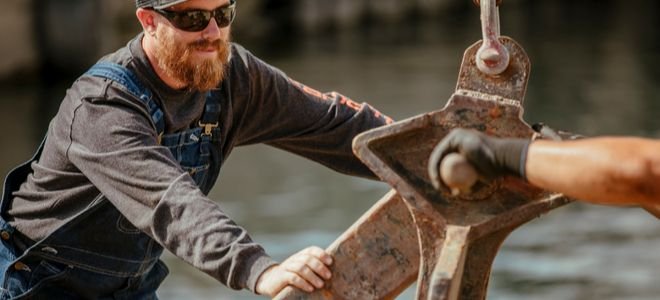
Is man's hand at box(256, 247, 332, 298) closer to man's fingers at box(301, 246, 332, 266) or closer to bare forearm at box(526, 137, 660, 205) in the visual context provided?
man's fingers at box(301, 246, 332, 266)

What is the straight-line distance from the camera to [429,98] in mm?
19484

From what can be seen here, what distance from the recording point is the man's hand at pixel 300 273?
384 cm

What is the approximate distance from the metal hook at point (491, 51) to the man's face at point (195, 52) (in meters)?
1.02

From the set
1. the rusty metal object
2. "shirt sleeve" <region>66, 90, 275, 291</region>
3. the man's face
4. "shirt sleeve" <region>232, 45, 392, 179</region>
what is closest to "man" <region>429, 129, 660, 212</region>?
the rusty metal object

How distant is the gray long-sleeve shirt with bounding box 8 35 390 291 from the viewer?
3.96 metres

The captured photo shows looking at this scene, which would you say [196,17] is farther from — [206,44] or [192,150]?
[192,150]

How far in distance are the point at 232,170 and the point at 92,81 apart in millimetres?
11392

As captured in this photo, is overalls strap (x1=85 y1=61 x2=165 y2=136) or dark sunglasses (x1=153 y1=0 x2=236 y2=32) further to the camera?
dark sunglasses (x1=153 y1=0 x2=236 y2=32)

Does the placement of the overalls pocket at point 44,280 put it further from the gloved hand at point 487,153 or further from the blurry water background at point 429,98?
the blurry water background at point 429,98

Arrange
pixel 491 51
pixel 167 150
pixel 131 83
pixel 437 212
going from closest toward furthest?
pixel 437 212, pixel 491 51, pixel 167 150, pixel 131 83

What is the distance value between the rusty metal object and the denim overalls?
108 cm

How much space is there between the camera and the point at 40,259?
4.70 meters

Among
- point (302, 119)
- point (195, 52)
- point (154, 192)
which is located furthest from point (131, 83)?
point (302, 119)

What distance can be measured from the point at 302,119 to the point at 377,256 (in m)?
1.08
